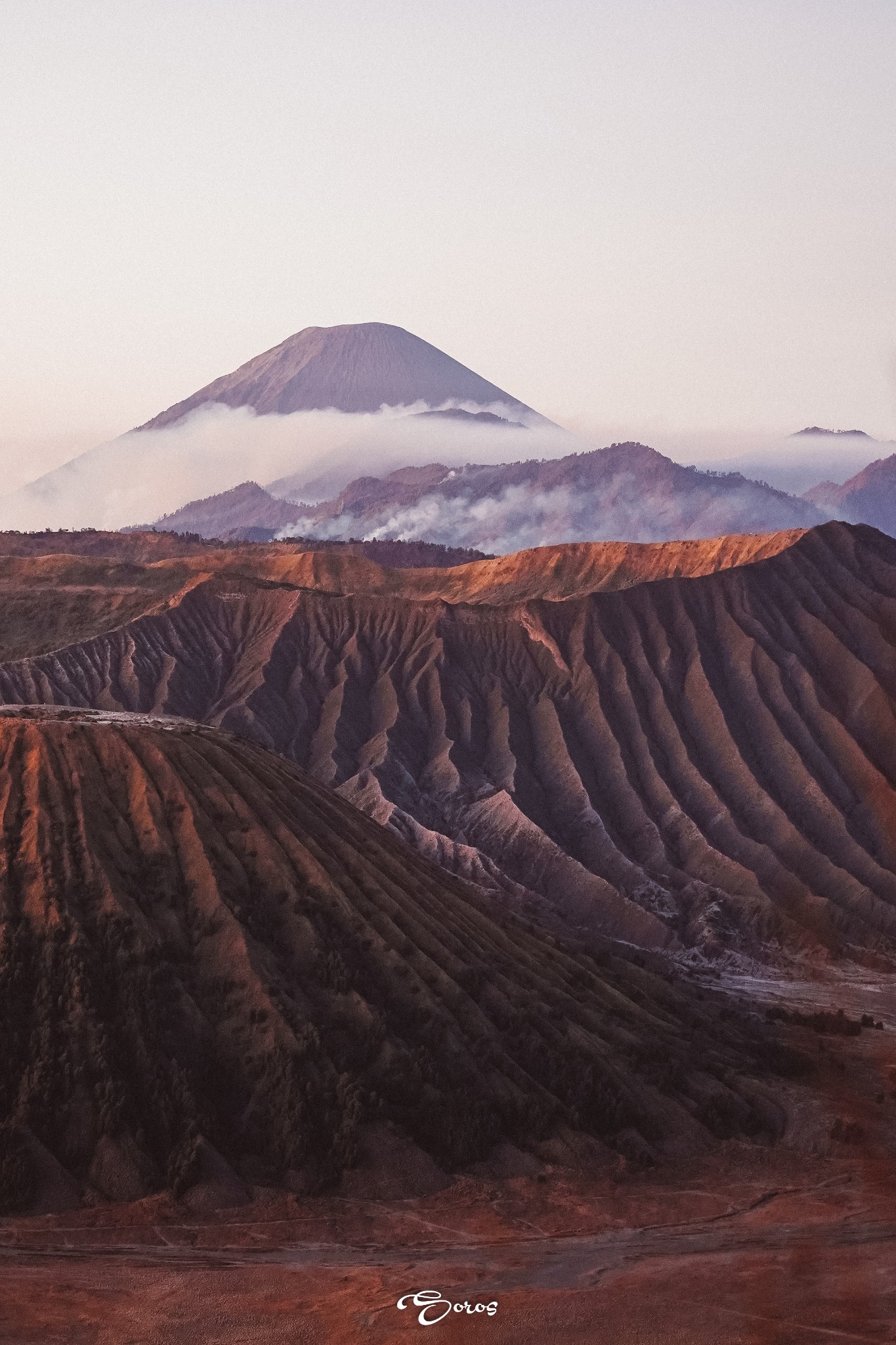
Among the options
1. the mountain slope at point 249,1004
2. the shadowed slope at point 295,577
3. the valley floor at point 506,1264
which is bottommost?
the valley floor at point 506,1264

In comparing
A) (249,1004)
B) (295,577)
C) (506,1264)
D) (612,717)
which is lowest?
(506,1264)
